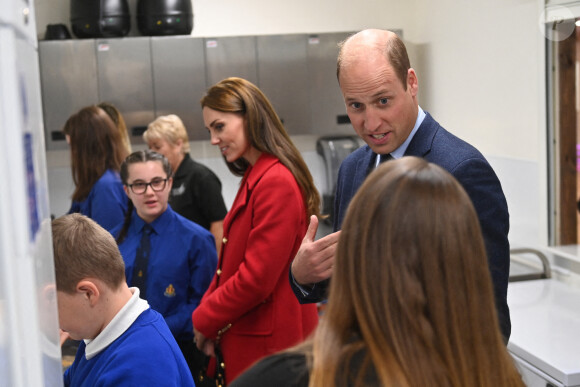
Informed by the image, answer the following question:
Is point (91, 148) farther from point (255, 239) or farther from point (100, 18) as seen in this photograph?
point (100, 18)

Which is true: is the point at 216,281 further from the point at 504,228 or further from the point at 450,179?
the point at 450,179

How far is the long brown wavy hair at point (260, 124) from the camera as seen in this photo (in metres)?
2.23

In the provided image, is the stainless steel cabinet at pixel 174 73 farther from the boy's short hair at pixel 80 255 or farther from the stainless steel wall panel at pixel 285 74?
the boy's short hair at pixel 80 255

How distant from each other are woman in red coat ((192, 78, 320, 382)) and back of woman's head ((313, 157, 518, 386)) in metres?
1.31

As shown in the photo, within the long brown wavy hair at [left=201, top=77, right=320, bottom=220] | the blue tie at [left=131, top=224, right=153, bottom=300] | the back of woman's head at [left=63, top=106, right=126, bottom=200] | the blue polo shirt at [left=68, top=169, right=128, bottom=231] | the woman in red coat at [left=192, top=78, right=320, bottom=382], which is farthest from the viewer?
the back of woman's head at [left=63, top=106, right=126, bottom=200]

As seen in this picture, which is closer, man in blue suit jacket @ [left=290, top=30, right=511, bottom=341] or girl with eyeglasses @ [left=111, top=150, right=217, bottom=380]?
man in blue suit jacket @ [left=290, top=30, right=511, bottom=341]

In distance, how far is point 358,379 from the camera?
0.75 metres

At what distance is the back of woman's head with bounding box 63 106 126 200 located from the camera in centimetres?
307

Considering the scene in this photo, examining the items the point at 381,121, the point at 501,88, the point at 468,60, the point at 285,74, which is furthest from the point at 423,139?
the point at 285,74

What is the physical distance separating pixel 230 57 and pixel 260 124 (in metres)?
2.85

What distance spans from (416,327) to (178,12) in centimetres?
447

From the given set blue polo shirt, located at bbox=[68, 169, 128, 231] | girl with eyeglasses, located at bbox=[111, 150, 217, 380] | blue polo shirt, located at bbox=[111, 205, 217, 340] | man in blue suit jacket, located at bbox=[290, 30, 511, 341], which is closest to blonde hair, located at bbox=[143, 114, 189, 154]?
blue polo shirt, located at bbox=[68, 169, 128, 231]

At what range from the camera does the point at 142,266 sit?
7.80 ft

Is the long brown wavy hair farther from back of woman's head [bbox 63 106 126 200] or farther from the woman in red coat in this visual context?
back of woman's head [bbox 63 106 126 200]
